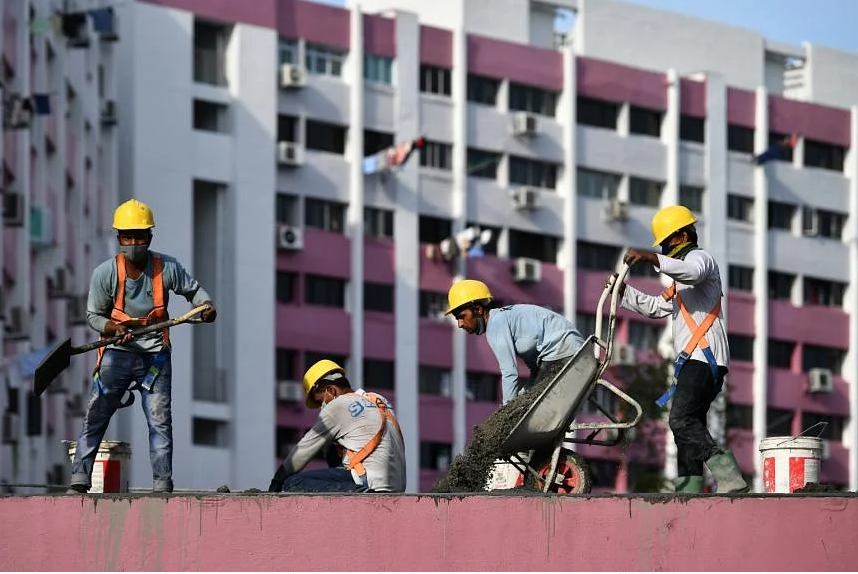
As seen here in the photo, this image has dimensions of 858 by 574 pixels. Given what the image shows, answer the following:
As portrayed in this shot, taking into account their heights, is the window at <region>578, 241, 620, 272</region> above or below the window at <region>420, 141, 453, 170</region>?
below

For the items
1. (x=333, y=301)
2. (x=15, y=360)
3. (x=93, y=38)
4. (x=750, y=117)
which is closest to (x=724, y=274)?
(x=750, y=117)

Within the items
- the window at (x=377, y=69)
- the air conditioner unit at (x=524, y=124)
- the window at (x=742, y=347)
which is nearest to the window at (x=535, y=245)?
the air conditioner unit at (x=524, y=124)

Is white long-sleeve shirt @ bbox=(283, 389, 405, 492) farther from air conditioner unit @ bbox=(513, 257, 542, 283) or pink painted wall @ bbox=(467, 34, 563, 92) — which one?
pink painted wall @ bbox=(467, 34, 563, 92)

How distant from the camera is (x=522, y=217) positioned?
72.4 meters

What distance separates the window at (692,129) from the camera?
253 feet

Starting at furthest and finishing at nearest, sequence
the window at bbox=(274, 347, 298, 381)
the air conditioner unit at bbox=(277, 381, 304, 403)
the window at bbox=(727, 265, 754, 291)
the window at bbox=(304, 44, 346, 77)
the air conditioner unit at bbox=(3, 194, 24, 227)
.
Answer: the window at bbox=(727, 265, 754, 291)
the window at bbox=(304, 44, 346, 77)
the window at bbox=(274, 347, 298, 381)
the air conditioner unit at bbox=(277, 381, 304, 403)
the air conditioner unit at bbox=(3, 194, 24, 227)

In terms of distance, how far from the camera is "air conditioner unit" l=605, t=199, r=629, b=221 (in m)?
73.9

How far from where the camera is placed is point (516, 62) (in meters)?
72.7

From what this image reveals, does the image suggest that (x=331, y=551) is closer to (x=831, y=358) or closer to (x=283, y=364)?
(x=283, y=364)

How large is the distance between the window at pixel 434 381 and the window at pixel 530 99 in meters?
8.87

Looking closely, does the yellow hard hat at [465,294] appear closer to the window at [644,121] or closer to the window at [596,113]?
the window at [596,113]

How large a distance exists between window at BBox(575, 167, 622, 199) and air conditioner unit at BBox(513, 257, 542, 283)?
4.14 metres

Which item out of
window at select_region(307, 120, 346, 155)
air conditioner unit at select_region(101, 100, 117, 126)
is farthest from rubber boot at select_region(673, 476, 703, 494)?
window at select_region(307, 120, 346, 155)

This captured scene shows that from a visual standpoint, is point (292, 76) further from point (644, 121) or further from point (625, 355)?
point (644, 121)
